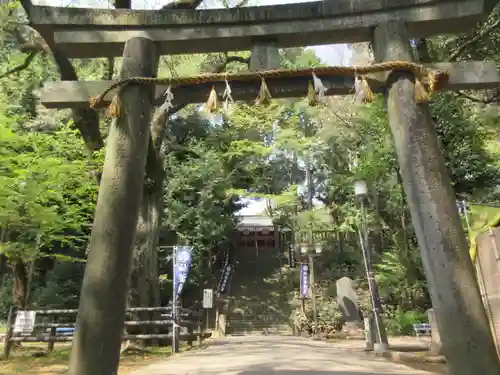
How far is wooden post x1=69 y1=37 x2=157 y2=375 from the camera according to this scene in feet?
12.3

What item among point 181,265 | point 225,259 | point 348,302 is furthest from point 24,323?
Answer: point 225,259

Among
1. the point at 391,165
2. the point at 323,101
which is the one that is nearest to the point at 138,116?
the point at 323,101

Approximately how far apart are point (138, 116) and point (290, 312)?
19175 mm

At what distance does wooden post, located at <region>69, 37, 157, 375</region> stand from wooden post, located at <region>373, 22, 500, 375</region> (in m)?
2.53

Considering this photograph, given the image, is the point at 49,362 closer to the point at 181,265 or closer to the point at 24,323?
the point at 24,323

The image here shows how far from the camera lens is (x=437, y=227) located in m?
3.86

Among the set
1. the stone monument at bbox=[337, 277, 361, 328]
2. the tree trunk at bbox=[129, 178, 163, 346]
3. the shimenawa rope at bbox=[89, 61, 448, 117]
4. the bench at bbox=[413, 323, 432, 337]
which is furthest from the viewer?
the stone monument at bbox=[337, 277, 361, 328]

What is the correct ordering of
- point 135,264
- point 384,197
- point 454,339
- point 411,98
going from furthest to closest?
point 384,197 < point 135,264 < point 411,98 < point 454,339

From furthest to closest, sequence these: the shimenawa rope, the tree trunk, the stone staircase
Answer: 1. the stone staircase
2. the tree trunk
3. the shimenawa rope

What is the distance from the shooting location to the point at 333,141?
23250 millimetres

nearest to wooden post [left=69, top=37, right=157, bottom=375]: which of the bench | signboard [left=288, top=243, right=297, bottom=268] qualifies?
the bench

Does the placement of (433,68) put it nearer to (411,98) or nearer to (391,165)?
(411,98)

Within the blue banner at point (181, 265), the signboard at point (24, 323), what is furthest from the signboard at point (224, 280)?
the signboard at point (24, 323)

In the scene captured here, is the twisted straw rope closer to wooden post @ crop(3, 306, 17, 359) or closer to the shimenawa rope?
the shimenawa rope
